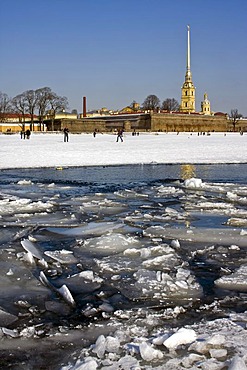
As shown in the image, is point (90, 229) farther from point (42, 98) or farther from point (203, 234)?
point (42, 98)

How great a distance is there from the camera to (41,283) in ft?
13.8

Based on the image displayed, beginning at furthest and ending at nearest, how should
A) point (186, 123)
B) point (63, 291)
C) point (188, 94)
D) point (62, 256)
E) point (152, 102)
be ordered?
point (188, 94)
point (152, 102)
point (186, 123)
point (62, 256)
point (63, 291)

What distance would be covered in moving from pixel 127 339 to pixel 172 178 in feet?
35.9

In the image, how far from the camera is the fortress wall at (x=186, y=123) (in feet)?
302

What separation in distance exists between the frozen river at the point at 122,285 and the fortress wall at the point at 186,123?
8387 cm

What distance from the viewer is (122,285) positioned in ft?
13.7

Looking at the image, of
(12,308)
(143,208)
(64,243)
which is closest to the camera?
(12,308)

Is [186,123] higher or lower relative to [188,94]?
lower

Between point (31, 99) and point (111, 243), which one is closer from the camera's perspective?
point (111, 243)

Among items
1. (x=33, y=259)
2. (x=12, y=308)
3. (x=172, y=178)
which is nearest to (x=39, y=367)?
(x=12, y=308)

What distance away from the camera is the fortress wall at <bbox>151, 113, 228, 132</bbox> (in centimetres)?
9212

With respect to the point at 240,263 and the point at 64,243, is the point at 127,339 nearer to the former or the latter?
the point at 240,263

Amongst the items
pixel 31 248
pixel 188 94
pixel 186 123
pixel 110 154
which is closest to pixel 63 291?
pixel 31 248

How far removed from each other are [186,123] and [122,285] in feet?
317
